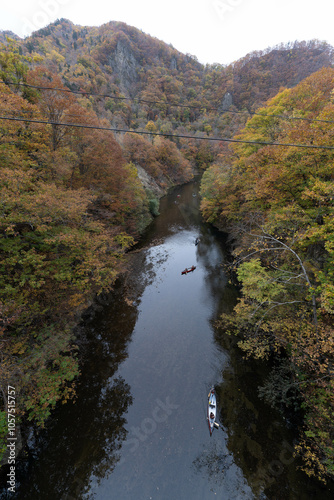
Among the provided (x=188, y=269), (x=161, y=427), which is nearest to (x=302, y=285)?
(x=161, y=427)

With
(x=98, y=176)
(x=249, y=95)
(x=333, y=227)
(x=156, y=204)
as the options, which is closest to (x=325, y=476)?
(x=333, y=227)

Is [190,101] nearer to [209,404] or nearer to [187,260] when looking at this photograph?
[187,260]

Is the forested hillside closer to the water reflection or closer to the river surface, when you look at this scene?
the river surface

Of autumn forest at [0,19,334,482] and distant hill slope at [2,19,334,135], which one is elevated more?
distant hill slope at [2,19,334,135]

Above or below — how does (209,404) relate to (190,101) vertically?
below

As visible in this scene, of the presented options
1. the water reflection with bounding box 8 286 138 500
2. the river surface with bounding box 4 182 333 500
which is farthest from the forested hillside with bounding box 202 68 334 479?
the water reflection with bounding box 8 286 138 500

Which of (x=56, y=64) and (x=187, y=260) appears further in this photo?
(x=56, y=64)

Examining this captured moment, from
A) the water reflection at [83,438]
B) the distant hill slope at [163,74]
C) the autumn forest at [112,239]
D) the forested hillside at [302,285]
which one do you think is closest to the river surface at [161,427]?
the water reflection at [83,438]

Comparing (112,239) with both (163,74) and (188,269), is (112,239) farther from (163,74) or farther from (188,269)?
(163,74)
